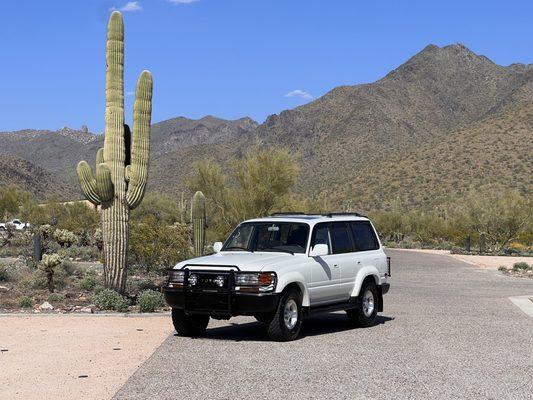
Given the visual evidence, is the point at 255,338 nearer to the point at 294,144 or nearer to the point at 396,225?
the point at 396,225

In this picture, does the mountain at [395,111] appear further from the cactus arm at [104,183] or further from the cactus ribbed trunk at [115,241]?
the cactus arm at [104,183]

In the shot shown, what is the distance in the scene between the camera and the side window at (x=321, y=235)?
46.7 feet

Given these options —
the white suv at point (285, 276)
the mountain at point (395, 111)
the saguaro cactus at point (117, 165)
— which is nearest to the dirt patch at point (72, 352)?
the white suv at point (285, 276)

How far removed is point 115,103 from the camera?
19.4 m

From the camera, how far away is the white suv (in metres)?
12.7

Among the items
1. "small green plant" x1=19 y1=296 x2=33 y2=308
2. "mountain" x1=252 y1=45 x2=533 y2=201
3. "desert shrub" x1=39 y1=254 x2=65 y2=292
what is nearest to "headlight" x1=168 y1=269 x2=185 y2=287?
"small green plant" x1=19 y1=296 x2=33 y2=308

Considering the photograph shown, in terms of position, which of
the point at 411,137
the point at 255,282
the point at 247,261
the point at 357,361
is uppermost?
the point at 411,137

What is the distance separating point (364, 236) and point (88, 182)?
654 centimetres

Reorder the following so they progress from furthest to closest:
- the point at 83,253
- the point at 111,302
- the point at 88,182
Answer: the point at 83,253, the point at 88,182, the point at 111,302

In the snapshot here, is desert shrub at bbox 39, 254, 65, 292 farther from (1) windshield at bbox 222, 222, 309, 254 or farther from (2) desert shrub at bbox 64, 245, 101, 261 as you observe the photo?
(2) desert shrub at bbox 64, 245, 101, 261

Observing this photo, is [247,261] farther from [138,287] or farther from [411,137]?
[411,137]

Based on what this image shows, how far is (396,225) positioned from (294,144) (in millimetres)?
42984

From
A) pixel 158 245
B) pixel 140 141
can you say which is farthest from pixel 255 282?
pixel 158 245

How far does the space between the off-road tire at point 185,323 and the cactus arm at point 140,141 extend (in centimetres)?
619
